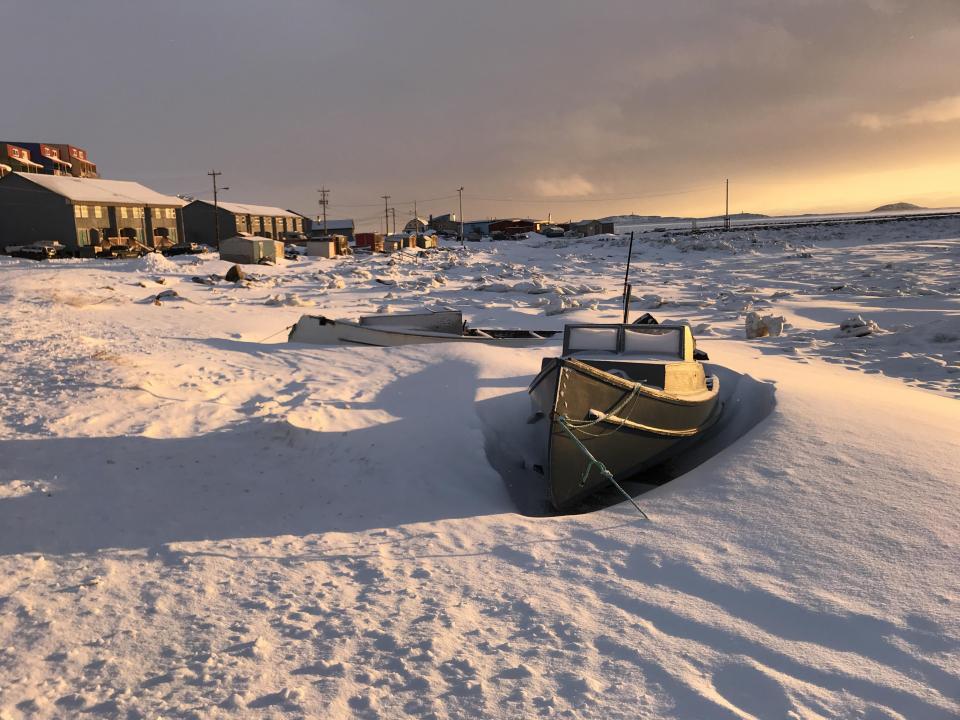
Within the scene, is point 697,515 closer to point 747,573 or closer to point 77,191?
point 747,573

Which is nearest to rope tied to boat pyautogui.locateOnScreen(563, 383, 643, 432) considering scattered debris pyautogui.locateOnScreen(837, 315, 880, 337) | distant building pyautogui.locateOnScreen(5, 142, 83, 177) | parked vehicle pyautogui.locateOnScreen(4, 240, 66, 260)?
scattered debris pyautogui.locateOnScreen(837, 315, 880, 337)

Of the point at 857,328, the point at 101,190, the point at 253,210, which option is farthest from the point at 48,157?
the point at 857,328

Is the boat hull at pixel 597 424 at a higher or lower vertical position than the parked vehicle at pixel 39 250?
lower

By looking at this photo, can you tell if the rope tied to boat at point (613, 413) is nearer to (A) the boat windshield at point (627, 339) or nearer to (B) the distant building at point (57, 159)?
(A) the boat windshield at point (627, 339)

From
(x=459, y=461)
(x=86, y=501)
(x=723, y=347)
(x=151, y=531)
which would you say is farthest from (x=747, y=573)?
(x=723, y=347)

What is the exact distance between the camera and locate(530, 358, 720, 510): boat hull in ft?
25.8

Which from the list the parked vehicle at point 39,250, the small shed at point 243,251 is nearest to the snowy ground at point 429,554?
the small shed at point 243,251

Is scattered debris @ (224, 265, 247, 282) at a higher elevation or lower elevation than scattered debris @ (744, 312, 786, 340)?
higher

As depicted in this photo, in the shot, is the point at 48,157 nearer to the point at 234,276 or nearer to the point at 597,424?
the point at 234,276

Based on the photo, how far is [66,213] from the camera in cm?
4884

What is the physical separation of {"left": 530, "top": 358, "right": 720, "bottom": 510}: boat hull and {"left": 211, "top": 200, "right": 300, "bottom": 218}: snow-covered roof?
238 feet

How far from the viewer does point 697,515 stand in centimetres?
662

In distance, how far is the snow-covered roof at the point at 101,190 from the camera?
49406mm

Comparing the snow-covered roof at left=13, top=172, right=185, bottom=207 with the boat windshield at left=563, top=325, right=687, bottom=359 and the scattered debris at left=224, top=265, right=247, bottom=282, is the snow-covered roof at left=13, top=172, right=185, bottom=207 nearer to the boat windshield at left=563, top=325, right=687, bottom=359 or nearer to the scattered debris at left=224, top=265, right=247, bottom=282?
the scattered debris at left=224, top=265, right=247, bottom=282
